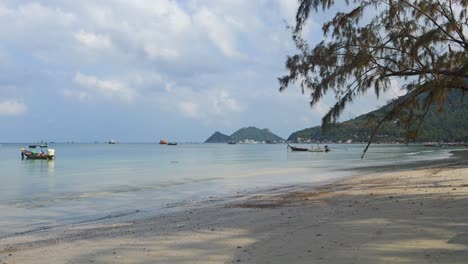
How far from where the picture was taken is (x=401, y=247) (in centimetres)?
557

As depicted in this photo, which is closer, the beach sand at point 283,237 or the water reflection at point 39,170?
the beach sand at point 283,237

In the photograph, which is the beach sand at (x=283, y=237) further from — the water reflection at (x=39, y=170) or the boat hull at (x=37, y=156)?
the boat hull at (x=37, y=156)

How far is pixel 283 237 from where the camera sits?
22.5 feet

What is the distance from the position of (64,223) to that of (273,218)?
20.1 feet

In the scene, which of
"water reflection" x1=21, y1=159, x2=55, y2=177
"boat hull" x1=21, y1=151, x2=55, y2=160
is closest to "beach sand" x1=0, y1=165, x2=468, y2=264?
"water reflection" x1=21, y1=159, x2=55, y2=177

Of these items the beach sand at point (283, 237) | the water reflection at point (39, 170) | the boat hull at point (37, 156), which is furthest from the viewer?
the boat hull at point (37, 156)

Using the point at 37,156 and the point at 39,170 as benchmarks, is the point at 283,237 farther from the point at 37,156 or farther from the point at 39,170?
the point at 37,156

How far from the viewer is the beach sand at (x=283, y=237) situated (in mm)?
5504

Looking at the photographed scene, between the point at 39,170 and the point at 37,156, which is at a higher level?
the point at 37,156

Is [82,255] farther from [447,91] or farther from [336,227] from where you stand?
[447,91]

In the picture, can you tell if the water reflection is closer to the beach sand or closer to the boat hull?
the boat hull

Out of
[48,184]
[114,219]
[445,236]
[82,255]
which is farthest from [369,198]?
[48,184]

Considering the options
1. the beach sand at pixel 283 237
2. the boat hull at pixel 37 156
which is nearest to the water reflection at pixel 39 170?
the boat hull at pixel 37 156

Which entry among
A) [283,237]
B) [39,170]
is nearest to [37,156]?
[39,170]
